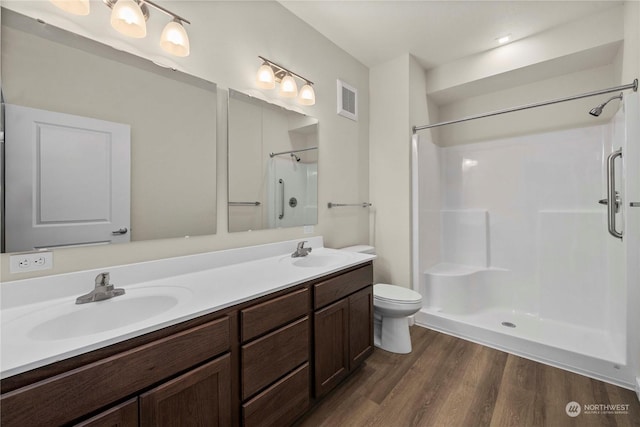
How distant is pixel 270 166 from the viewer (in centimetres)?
193

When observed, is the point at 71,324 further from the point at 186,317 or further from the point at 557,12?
the point at 557,12

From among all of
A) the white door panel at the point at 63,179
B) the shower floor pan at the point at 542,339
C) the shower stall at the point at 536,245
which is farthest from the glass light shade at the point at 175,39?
the shower floor pan at the point at 542,339

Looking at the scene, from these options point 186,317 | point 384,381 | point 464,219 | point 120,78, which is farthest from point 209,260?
point 464,219

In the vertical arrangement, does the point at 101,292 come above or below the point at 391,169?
below

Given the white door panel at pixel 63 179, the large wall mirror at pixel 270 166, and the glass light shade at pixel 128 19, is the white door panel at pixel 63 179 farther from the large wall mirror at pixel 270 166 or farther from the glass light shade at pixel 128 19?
the large wall mirror at pixel 270 166

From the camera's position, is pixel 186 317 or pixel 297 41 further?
pixel 297 41

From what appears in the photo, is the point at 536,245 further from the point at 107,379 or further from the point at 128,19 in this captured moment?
the point at 128,19

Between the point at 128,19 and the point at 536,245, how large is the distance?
144 inches

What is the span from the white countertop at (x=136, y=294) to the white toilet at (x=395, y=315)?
0.60 metres

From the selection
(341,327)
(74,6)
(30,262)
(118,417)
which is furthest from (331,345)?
(74,6)

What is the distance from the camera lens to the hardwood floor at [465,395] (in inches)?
58.2

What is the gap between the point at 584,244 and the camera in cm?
243

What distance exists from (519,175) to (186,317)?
332 centimetres

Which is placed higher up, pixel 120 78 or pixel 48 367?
pixel 120 78
